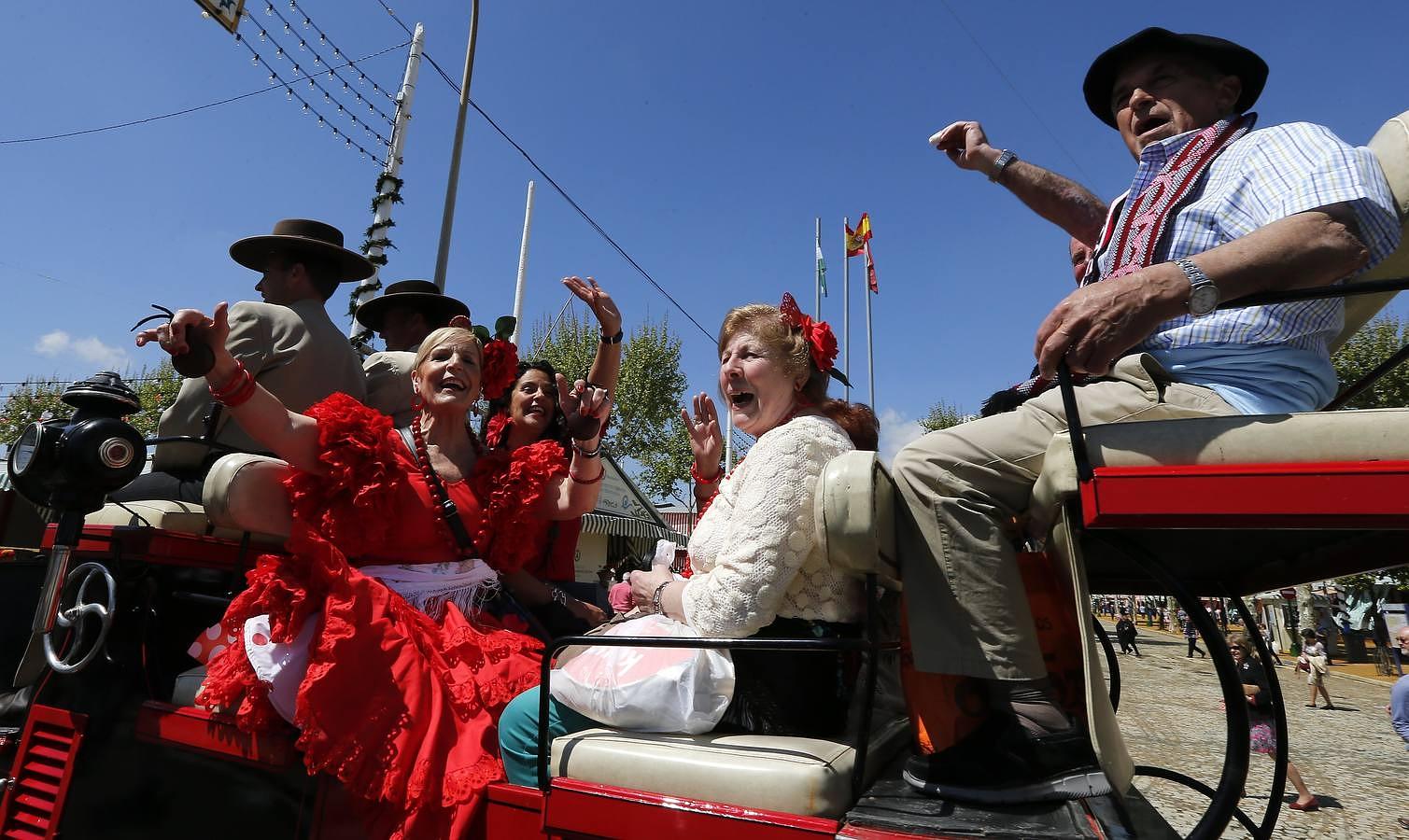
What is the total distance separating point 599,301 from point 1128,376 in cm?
230

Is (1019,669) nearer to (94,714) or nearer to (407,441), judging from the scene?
(407,441)

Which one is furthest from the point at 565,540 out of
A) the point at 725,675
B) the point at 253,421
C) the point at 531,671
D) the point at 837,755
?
the point at 837,755

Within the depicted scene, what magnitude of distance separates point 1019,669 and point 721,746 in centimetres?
64

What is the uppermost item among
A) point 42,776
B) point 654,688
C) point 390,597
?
point 390,597

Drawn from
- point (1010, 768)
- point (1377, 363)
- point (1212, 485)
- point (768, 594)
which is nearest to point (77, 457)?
point (768, 594)

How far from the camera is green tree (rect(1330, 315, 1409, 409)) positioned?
59.7 ft

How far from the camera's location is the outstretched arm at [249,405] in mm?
2262

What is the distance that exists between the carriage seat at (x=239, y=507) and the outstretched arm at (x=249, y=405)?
0.09 meters

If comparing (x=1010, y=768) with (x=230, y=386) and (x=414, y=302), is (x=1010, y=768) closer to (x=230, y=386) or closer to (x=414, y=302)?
(x=230, y=386)

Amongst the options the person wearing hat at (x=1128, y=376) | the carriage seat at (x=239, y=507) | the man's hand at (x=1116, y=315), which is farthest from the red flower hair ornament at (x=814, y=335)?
the carriage seat at (x=239, y=507)

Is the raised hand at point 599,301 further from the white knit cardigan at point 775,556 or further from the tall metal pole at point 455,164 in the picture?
the tall metal pole at point 455,164

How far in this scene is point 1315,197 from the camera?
4.95 feet

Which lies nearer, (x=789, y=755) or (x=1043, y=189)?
(x=789, y=755)

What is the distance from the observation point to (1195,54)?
6.76 feet
